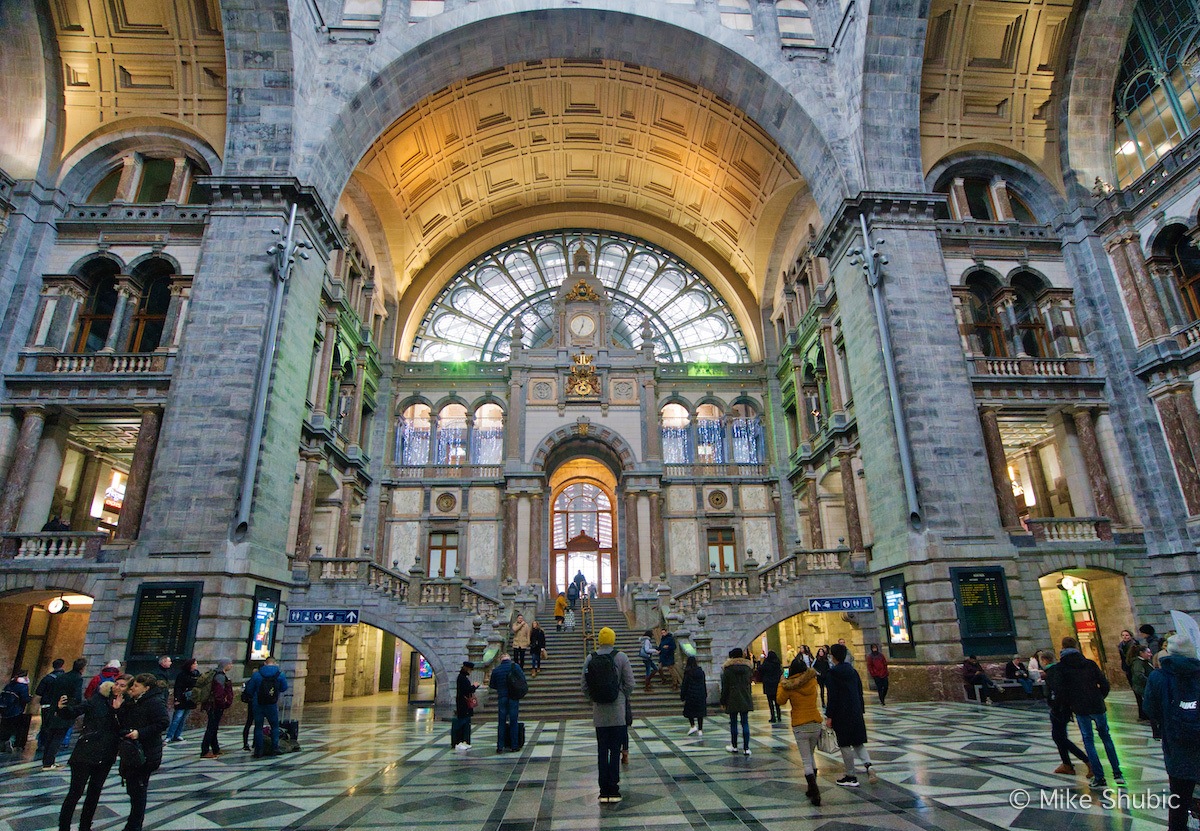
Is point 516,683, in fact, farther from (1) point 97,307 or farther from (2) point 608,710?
(1) point 97,307

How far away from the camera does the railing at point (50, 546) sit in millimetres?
15086

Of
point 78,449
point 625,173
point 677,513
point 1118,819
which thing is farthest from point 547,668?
point 625,173

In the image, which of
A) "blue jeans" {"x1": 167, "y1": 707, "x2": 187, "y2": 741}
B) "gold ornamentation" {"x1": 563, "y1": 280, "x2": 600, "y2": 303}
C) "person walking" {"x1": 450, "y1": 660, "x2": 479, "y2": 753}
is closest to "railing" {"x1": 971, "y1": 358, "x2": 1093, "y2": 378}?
"person walking" {"x1": 450, "y1": 660, "x2": 479, "y2": 753}

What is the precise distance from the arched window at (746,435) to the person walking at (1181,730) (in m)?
24.3

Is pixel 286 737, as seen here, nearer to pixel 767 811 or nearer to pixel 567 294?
pixel 767 811

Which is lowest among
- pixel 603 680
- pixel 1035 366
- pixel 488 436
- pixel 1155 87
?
pixel 603 680

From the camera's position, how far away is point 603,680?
653cm

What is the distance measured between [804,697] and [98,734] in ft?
20.1

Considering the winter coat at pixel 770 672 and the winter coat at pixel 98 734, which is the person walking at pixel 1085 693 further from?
the winter coat at pixel 98 734

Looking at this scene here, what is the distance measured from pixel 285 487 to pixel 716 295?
22630mm

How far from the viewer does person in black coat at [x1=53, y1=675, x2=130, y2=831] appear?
5.20 m

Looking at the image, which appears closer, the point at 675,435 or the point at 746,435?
the point at 675,435

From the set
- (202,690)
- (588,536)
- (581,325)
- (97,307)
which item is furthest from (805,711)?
(581,325)

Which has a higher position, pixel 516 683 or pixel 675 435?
pixel 675 435
